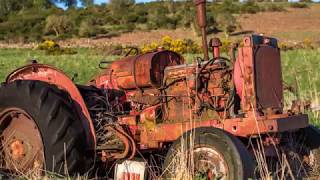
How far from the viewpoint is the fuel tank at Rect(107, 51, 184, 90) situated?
733 centimetres

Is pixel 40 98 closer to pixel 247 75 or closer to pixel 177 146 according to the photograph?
pixel 177 146

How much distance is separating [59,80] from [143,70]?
1.00 metres

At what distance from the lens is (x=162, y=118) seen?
7066 mm

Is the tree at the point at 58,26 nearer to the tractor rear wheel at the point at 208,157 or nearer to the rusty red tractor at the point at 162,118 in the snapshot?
the rusty red tractor at the point at 162,118

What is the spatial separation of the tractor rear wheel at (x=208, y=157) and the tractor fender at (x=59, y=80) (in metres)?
1.12

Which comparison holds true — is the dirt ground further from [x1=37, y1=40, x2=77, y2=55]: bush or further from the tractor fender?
the tractor fender

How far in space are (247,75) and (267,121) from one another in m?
0.63

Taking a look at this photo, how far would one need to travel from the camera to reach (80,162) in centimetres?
650

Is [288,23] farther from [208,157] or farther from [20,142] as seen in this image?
[208,157]

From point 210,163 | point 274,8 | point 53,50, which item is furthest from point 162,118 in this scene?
point 274,8

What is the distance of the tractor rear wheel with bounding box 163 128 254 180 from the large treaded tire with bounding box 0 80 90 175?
102 centimetres

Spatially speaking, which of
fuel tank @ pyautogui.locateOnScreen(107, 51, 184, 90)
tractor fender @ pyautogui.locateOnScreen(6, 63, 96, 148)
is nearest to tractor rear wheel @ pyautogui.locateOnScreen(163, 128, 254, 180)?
tractor fender @ pyautogui.locateOnScreen(6, 63, 96, 148)

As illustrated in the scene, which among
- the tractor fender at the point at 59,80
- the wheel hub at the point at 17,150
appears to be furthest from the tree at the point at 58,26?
the wheel hub at the point at 17,150

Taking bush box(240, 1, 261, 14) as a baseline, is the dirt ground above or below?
below
